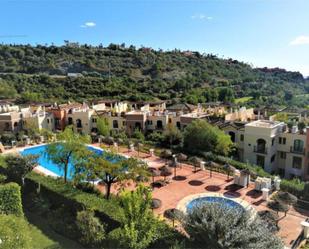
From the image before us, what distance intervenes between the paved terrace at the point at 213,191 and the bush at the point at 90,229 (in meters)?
3.99

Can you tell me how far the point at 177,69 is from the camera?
98.4 metres

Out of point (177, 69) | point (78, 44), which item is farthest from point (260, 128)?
point (78, 44)

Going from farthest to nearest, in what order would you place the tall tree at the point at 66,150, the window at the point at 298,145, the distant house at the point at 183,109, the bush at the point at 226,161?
the distant house at the point at 183,109
the window at the point at 298,145
the bush at the point at 226,161
the tall tree at the point at 66,150

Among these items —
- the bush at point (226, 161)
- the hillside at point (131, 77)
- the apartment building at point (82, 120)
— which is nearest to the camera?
the bush at point (226, 161)

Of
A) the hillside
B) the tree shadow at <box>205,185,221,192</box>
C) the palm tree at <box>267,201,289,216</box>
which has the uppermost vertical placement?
the hillside

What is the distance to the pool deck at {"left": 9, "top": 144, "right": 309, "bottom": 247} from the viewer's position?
1762cm

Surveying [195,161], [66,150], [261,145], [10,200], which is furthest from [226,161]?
[10,200]

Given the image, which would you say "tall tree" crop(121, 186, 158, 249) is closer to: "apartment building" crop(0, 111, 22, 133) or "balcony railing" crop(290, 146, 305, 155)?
"balcony railing" crop(290, 146, 305, 155)

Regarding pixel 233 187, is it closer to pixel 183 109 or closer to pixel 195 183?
pixel 195 183

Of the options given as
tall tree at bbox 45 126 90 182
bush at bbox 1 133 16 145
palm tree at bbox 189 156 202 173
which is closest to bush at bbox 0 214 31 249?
tall tree at bbox 45 126 90 182

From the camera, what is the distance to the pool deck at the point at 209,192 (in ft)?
57.8

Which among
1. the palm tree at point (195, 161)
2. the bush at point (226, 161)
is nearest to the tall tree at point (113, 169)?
the palm tree at point (195, 161)

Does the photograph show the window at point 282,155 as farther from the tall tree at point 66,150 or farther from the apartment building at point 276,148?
the tall tree at point 66,150

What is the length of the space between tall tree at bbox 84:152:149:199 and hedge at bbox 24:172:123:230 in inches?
55.0
